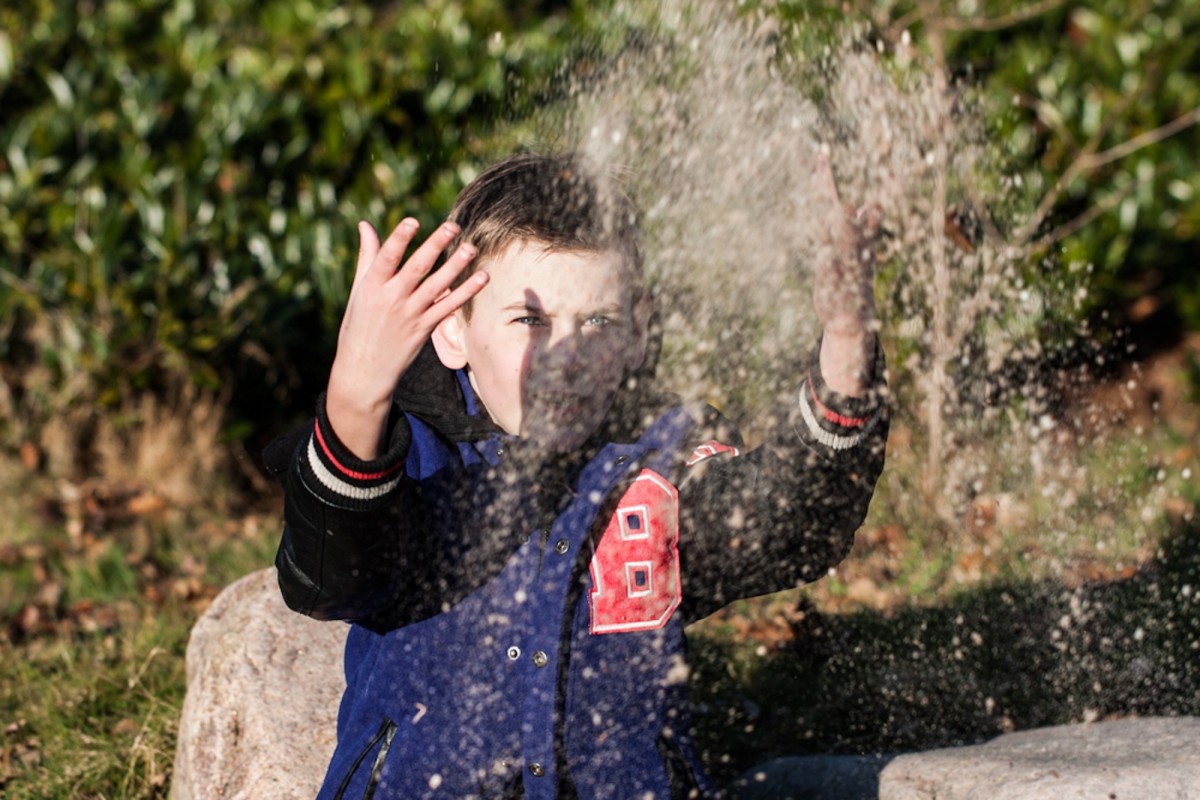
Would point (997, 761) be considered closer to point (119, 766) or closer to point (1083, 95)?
point (119, 766)

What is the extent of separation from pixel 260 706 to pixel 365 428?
1.12m

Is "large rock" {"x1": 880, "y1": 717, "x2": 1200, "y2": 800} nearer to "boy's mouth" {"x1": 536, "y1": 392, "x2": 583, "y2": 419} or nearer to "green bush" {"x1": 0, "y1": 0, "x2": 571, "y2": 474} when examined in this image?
"boy's mouth" {"x1": 536, "y1": 392, "x2": 583, "y2": 419}

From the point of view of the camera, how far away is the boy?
8.01 feet

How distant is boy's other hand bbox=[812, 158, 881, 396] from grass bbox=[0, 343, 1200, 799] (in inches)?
56.5

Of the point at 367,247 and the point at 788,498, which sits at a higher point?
the point at 367,247

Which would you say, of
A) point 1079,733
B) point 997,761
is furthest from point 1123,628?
point 997,761

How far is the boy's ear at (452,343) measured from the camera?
2.62 metres

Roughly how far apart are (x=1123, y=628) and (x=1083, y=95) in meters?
3.50

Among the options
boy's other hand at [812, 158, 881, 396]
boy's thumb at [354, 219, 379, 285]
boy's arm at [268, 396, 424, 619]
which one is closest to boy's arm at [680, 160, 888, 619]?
boy's other hand at [812, 158, 881, 396]

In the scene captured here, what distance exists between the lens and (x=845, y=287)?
7.75ft

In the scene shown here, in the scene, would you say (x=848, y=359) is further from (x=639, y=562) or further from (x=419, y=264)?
(x=419, y=264)

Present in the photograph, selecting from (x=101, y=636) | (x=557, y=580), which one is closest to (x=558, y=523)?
(x=557, y=580)

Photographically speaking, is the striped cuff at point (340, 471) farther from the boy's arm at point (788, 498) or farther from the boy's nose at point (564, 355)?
the boy's arm at point (788, 498)

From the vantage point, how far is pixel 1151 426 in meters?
5.96
